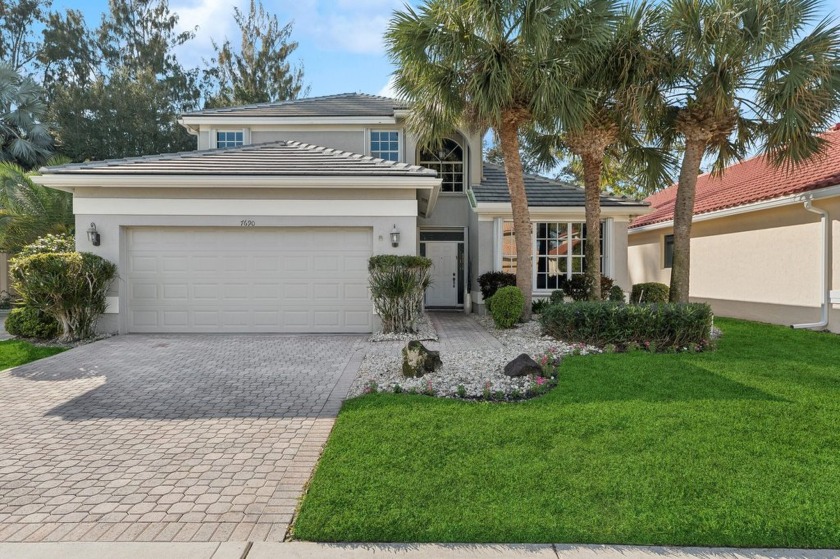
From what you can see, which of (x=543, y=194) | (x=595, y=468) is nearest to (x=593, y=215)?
(x=543, y=194)

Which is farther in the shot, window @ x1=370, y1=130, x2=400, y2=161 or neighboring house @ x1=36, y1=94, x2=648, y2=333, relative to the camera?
window @ x1=370, y1=130, x2=400, y2=161

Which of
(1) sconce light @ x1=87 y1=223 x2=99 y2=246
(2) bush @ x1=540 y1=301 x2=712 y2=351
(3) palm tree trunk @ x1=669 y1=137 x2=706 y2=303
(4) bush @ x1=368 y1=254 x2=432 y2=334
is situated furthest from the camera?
(3) palm tree trunk @ x1=669 y1=137 x2=706 y2=303

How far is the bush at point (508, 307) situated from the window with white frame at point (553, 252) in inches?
135

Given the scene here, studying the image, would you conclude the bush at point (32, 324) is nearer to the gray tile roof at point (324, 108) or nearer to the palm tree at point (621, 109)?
the gray tile roof at point (324, 108)

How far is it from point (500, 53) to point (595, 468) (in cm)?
834

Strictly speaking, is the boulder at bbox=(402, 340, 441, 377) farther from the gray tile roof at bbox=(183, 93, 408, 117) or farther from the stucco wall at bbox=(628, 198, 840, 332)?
the gray tile roof at bbox=(183, 93, 408, 117)

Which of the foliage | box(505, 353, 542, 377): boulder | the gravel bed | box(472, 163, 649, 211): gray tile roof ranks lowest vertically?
the gravel bed

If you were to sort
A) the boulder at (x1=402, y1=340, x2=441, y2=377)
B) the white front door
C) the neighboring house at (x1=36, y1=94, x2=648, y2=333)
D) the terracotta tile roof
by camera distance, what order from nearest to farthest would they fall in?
the boulder at (x1=402, y1=340, x2=441, y2=377)
the neighboring house at (x1=36, y1=94, x2=648, y2=333)
the terracotta tile roof
the white front door

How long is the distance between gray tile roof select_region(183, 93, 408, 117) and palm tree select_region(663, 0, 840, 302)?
7890 millimetres

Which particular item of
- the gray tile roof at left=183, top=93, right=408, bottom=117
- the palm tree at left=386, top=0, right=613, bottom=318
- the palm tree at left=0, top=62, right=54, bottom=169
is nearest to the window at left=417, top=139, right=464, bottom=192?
the gray tile roof at left=183, top=93, right=408, bottom=117

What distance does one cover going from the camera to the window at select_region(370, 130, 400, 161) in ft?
50.4

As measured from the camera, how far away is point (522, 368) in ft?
21.2

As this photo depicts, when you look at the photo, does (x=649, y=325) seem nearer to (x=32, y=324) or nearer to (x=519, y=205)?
(x=519, y=205)

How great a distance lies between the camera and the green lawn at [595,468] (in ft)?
10.3
